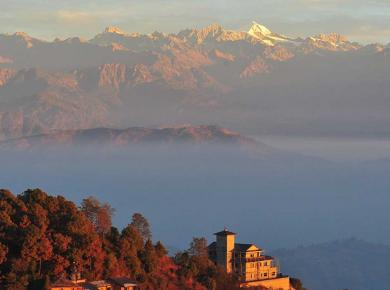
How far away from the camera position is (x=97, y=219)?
129 metres

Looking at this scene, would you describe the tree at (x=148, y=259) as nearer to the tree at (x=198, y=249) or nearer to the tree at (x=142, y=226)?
the tree at (x=142, y=226)

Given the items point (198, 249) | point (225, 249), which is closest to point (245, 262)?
point (225, 249)

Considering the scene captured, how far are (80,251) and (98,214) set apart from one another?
48.6ft

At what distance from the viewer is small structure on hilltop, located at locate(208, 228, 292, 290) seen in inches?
5315

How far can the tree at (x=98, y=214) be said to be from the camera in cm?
12800

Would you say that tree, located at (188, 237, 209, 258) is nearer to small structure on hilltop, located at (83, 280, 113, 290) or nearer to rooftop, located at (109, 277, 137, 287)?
rooftop, located at (109, 277, 137, 287)

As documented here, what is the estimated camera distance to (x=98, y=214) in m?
129

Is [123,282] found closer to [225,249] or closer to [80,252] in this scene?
[80,252]

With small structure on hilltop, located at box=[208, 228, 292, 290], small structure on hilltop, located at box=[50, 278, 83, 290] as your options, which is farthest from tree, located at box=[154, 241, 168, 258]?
small structure on hilltop, located at box=[50, 278, 83, 290]

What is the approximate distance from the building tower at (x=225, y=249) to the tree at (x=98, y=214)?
13.1 meters

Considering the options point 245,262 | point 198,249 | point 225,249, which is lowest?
point 245,262

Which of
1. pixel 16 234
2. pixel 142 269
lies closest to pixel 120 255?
pixel 142 269

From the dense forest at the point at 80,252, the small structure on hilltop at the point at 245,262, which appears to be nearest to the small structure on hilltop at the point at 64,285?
the dense forest at the point at 80,252

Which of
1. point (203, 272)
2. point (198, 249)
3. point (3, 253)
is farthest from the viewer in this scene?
point (198, 249)
